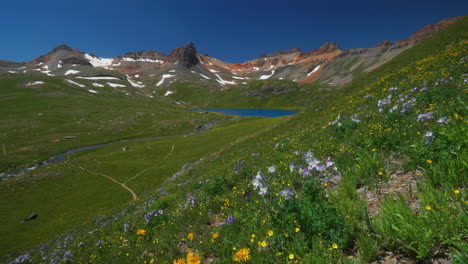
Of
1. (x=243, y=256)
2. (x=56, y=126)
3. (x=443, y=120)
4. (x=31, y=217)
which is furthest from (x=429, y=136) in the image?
(x=56, y=126)

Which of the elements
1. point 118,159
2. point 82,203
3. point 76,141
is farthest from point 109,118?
point 82,203

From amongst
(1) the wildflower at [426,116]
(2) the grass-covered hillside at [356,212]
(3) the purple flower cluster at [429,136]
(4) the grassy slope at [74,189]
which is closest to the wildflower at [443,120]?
(2) the grass-covered hillside at [356,212]

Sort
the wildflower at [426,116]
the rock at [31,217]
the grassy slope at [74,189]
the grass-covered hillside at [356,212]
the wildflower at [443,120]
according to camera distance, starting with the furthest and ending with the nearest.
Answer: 1. the rock at [31,217]
2. the grassy slope at [74,189]
3. the wildflower at [426,116]
4. the wildflower at [443,120]
5. the grass-covered hillside at [356,212]

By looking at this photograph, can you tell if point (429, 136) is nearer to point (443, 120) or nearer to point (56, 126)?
point (443, 120)

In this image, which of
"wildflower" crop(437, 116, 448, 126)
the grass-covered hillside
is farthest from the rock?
"wildflower" crop(437, 116, 448, 126)

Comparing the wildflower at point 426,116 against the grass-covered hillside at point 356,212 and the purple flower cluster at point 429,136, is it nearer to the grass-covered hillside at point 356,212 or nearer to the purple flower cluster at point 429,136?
the grass-covered hillside at point 356,212

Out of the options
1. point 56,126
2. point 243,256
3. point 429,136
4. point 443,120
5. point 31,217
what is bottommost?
point 31,217

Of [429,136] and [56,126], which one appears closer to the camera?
[429,136]

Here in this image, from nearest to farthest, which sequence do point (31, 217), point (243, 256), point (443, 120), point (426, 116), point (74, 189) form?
point (243, 256) < point (443, 120) < point (426, 116) < point (31, 217) < point (74, 189)

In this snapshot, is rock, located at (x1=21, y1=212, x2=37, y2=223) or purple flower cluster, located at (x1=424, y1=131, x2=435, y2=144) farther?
rock, located at (x1=21, y1=212, x2=37, y2=223)

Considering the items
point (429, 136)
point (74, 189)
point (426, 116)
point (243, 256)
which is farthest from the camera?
point (74, 189)

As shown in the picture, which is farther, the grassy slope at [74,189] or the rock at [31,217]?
the rock at [31,217]

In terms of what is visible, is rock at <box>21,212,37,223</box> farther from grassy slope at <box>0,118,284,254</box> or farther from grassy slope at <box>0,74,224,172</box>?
grassy slope at <box>0,74,224,172</box>

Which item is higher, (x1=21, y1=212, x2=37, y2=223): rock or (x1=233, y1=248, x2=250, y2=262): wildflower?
(x1=233, y1=248, x2=250, y2=262): wildflower
